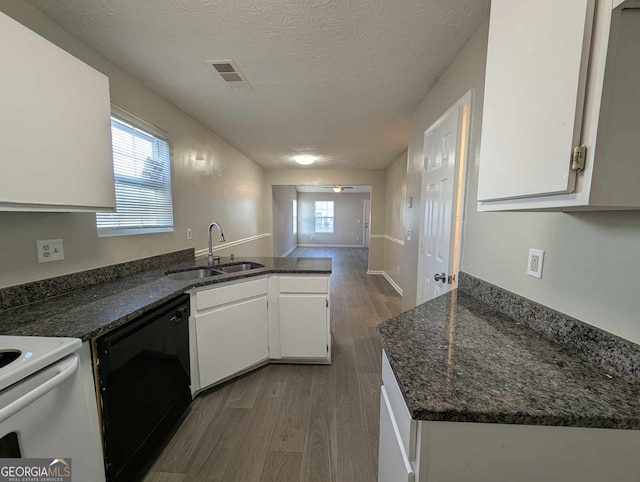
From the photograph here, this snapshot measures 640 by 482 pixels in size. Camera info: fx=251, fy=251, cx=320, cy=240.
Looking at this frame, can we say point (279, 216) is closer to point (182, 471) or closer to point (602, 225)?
point (182, 471)

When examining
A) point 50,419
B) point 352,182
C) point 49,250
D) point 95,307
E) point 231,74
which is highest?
point 231,74

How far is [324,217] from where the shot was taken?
10.7 meters

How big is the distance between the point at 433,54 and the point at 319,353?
2446mm

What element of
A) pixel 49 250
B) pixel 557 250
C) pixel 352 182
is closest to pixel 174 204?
pixel 49 250

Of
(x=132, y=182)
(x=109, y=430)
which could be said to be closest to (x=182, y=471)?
(x=109, y=430)

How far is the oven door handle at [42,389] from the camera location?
668mm

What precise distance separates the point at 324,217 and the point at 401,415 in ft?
33.0

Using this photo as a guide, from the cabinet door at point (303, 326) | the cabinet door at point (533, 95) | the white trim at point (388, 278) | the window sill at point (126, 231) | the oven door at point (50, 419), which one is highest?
the cabinet door at point (533, 95)

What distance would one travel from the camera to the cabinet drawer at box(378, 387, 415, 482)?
27.1 inches

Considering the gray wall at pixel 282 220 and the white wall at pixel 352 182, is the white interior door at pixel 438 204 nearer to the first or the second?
the white wall at pixel 352 182

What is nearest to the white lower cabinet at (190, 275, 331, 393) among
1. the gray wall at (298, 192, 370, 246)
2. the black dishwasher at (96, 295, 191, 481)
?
the black dishwasher at (96, 295, 191, 481)

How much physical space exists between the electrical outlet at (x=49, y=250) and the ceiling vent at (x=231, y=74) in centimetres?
150

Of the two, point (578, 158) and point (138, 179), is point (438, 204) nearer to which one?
point (578, 158)

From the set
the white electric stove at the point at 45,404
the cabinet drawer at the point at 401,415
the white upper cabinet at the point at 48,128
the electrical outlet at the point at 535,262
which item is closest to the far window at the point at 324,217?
the white upper cabinet at the point at 48,128
